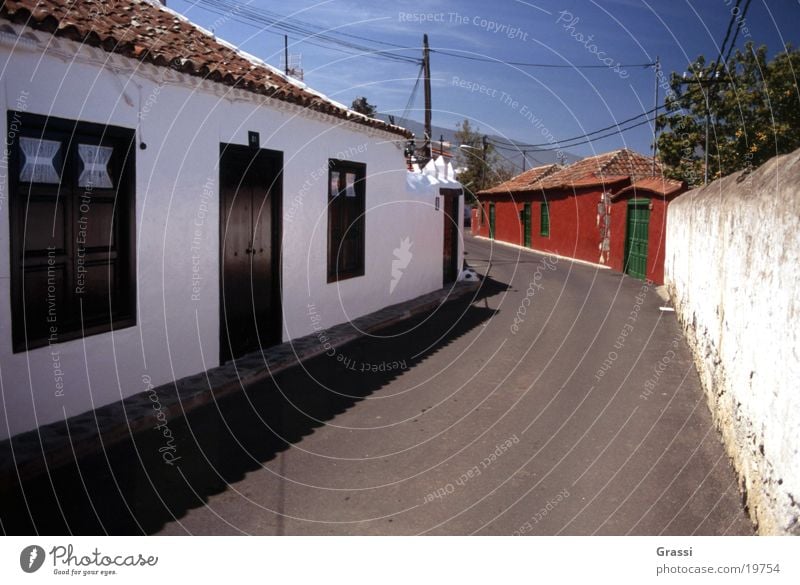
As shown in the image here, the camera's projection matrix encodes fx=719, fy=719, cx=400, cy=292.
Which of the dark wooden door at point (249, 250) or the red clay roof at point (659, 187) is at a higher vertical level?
the red clay roof at point (659, 187)

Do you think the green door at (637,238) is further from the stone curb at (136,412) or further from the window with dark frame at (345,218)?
the stone curb at (136,412)

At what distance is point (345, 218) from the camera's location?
10.7m

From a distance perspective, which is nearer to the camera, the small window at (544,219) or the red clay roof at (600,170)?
the red clay roof at (600,170)

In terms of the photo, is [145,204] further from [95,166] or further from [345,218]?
A: [345,218]

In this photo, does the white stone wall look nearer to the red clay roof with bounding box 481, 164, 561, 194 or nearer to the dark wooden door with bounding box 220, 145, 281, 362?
the dark wooden door with bounding box 220, 145, 281, 362

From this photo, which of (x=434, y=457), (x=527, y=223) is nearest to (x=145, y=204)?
(x=434, y=457)

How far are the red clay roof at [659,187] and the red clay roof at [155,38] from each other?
920cm

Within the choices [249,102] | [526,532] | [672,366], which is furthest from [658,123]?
[526,532]

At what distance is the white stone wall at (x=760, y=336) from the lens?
3.63 m

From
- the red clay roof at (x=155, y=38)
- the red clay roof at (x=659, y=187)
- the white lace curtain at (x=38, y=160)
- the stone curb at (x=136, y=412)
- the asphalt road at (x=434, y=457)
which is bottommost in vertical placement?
the asphalt road at (x=434, y=457)

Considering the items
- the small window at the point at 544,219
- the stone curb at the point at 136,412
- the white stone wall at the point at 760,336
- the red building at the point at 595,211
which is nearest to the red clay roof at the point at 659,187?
the red building at the point at 595,211

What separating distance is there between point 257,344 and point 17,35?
4.38 metres

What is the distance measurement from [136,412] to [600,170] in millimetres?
23514
